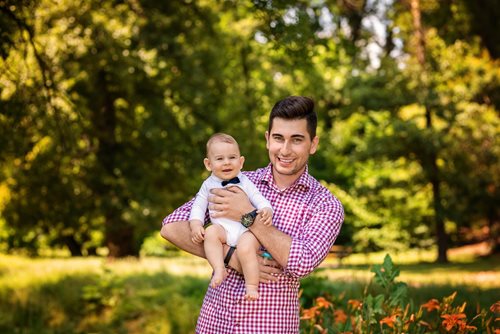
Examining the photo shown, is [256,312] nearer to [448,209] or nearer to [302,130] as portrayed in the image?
[302,130]

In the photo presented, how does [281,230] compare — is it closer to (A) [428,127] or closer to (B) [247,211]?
(B) [247,211]

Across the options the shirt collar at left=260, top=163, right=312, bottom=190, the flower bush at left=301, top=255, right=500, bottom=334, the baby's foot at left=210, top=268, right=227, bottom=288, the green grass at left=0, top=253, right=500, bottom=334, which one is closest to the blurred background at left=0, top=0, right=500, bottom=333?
the green grass at left=0, top=253, right=500, bottom=334

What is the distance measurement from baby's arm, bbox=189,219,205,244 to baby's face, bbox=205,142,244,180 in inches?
9.9

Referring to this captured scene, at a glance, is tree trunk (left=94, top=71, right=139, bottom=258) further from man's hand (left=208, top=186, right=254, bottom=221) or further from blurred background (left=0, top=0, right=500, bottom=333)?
man's hand (left=208, top=186, right=254, bottom=221)

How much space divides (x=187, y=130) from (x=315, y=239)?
1317cm

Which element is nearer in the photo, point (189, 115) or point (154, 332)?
point (154, 332)

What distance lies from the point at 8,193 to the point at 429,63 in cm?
1270

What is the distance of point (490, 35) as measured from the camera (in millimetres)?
21891

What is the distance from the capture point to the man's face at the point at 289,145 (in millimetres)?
3174

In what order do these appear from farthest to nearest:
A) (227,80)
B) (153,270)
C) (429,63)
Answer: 1. (429,63)
2. (227,80)
3. (153,270)

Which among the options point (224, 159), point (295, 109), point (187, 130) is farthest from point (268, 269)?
point (187, 130)

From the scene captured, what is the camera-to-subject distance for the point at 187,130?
1602 cm

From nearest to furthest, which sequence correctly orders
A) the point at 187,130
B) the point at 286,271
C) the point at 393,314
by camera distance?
the point at 286,271, the point at 393,314, the point at 187,130

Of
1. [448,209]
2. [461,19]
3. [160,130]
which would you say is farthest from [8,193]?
[461,19]
